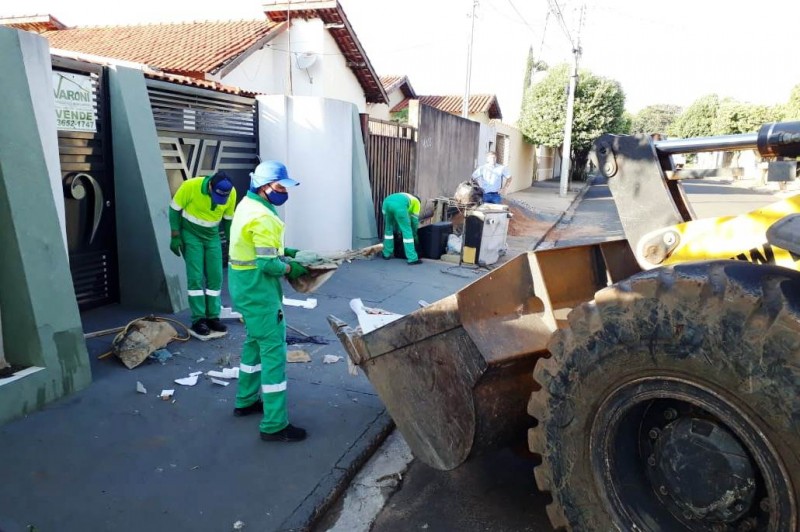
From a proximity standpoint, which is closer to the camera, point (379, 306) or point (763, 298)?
point (763, 298)

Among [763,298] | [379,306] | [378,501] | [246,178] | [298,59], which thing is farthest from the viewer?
[298,59]

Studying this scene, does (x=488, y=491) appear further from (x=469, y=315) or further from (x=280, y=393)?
(x=280, y=393)

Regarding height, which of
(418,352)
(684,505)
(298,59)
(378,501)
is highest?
(298,59)

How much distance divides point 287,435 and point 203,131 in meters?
5.46

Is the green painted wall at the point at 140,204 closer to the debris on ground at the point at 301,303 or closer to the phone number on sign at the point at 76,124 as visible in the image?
the phone number on sign at the point at 76,124

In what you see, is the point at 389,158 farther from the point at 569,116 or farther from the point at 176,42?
the point at 569,116

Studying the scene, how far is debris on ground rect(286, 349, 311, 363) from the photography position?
17.1 ft

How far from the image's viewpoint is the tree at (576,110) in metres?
33.0

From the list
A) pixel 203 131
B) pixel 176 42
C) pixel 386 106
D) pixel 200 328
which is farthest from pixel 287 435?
pixel 386 106

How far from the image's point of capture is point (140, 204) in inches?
243

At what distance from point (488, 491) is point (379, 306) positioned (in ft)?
13.5

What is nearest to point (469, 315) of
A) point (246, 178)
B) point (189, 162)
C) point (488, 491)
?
point (488, 491)

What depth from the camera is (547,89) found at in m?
33.9

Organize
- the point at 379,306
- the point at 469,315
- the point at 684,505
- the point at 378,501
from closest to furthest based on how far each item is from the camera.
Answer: the point at 684,505, the point at 469,315, the point at 378,501, the point at 379,306
